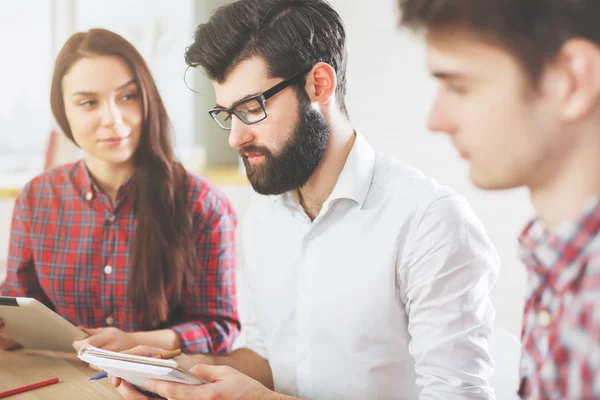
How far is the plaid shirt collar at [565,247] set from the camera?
65 centimetres

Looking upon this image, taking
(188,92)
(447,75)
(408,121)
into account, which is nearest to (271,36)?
(447,75)

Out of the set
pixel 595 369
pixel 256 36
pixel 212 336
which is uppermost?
pixel 256 36

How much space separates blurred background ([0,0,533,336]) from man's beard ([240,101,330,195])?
1.94m

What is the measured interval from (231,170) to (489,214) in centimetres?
190

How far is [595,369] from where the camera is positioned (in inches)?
23.4

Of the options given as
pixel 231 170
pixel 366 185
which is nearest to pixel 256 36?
pixel 366 185

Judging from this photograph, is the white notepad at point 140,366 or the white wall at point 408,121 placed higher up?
the white wall at point 408,121

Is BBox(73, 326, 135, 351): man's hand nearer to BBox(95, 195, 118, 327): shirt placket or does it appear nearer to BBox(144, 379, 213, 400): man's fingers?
BBox(95, 195, 118, 327): shirt placket

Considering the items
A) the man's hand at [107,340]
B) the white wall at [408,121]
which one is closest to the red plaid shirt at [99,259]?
the man's hand at [107,340]

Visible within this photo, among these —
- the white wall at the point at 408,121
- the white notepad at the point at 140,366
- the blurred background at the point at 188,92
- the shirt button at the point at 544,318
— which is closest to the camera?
the shirt button at the point at 544,318

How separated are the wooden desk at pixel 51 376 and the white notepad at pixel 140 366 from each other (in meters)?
0.18

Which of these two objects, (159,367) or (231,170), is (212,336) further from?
(231,170)

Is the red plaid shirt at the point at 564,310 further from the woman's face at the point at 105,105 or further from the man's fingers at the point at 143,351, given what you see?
the woman's face at the point at 105,105

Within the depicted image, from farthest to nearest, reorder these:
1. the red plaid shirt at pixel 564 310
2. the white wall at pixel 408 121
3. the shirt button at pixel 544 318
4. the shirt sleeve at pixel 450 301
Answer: the white wall at pixel 408 121 → the shirt sleeve at pixel 450 301 → the shirt button at pixel 544 318 → the red plaid shirt at pixel 564 310
